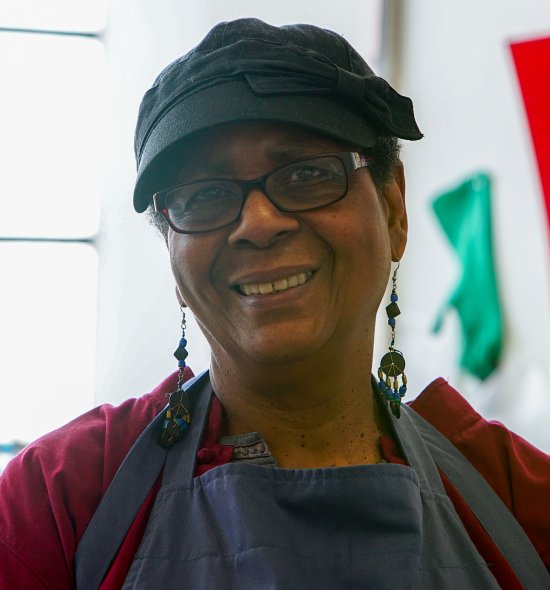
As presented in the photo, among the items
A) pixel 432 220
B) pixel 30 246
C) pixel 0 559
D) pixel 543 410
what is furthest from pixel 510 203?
pixel 0 559

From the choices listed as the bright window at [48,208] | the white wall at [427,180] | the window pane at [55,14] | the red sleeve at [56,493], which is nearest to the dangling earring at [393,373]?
the red sleeve at [56,493]

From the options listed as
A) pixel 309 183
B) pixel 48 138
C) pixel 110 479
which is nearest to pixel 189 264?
pixel 309 183

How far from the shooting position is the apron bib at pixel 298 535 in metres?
0.90

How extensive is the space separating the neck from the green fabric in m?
0.84

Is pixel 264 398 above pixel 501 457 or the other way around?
above

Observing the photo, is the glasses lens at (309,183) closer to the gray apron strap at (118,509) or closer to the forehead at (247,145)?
the forehead at (247,145)

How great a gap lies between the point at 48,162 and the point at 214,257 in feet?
3.76

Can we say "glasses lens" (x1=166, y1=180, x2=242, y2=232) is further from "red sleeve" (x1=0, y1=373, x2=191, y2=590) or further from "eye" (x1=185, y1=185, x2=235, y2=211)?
Answer: "red sleeve" (x1=0, y1=373, x2=191, y2=590)

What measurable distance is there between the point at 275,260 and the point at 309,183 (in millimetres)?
109

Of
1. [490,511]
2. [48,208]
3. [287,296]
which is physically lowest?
[490,511]

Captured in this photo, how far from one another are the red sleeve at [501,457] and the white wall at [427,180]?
63 centimetres

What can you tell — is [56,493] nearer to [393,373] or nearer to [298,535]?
[298,535]

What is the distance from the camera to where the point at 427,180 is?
204 cm

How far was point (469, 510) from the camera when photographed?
105 cm
